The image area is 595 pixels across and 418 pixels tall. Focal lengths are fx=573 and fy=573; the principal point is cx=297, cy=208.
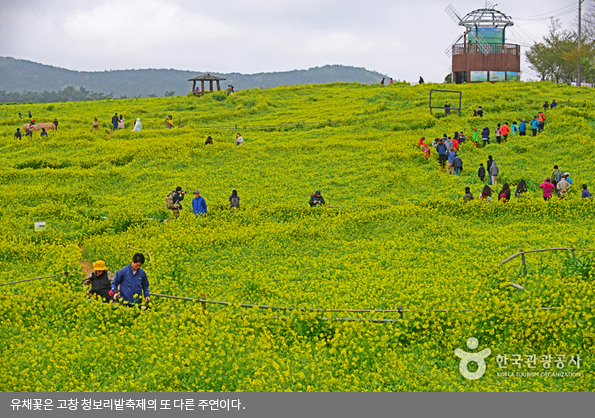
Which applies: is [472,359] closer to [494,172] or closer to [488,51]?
[494,172]

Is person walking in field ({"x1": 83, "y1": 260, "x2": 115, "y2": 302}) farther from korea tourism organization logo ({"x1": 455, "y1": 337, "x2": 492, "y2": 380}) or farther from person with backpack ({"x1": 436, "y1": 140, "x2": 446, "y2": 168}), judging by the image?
person with backpack ({"x1": 436, "y1": 140, "x2": 446, "y2": 168})

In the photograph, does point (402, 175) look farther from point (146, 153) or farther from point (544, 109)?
point (544, 109)

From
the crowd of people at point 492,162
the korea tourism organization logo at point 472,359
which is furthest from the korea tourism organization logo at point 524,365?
the crowd of people at point 492,162

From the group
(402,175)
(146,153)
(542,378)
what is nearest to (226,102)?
(146,153)

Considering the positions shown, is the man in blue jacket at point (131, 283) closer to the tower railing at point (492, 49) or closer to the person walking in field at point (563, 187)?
the person walking in field at point (563, 187)

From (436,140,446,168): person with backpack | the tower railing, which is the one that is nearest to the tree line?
the tower railing

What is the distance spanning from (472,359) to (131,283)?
7.43 m

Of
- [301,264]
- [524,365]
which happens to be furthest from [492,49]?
[524,365]

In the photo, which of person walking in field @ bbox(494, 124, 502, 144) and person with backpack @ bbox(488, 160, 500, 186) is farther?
person walking in field @ bbox(494, 124, 502, 144)

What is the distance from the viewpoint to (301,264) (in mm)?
17547

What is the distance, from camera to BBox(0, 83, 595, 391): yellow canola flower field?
10836 mm

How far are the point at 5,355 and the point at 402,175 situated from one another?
22171mm

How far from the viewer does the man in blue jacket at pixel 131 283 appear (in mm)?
12758

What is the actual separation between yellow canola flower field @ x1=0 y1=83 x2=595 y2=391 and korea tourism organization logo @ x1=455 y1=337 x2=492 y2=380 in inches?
4.6
